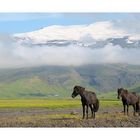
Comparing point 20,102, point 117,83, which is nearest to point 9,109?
point 20,102

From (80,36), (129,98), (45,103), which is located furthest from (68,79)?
(129,98)

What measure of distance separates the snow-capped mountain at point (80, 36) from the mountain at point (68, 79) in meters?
0.72

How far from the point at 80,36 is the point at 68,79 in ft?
4.38

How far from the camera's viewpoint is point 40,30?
1759 inches

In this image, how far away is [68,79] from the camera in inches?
1768
